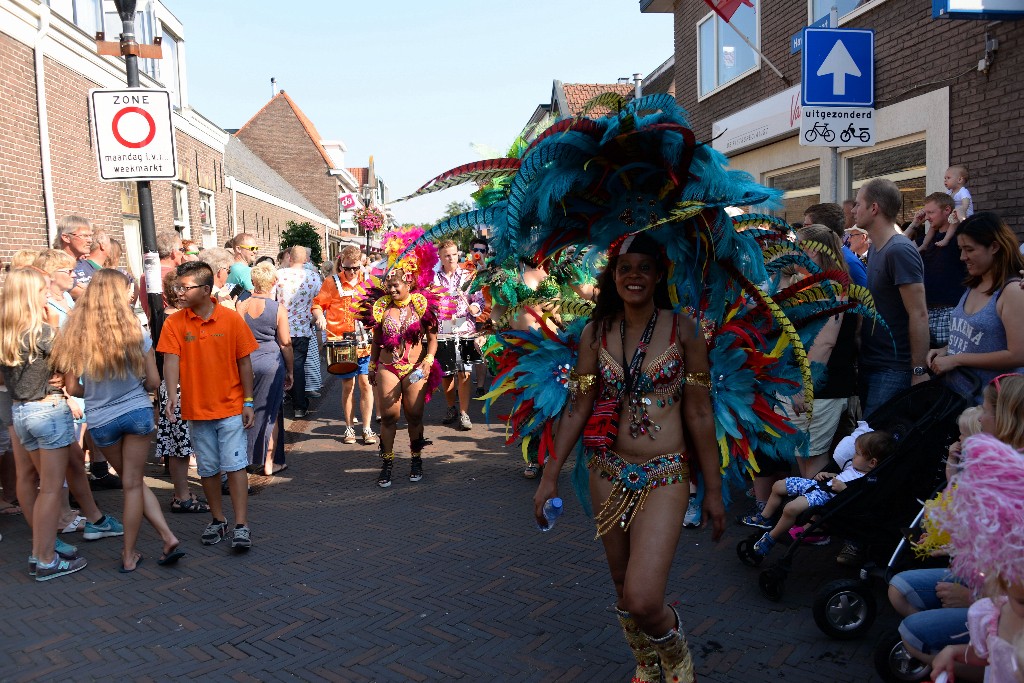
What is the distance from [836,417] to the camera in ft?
17.4

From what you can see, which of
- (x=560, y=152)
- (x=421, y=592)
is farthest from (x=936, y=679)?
(x=421, y=592)

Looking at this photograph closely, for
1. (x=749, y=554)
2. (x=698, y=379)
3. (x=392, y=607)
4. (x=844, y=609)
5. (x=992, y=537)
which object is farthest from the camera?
(x=749, y=554)

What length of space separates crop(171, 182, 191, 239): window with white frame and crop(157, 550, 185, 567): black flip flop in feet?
48.9

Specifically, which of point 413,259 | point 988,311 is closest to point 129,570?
point 413,259

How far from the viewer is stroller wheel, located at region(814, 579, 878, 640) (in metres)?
3.82

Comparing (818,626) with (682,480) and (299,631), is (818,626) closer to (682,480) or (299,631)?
(682,480)

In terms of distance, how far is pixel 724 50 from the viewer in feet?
49.8

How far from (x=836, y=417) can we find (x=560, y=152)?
315 centimetres

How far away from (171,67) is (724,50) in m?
12.9

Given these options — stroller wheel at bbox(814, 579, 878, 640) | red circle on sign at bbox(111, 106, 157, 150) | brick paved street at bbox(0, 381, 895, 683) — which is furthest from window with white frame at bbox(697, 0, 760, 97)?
stroller wheel at bbox(814, 579, 878, 640)

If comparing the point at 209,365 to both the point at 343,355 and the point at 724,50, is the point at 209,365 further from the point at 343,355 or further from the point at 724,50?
the point at 724,50

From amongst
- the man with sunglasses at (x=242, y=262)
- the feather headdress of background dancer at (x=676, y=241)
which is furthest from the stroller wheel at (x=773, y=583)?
the man with sunglasses at (x=242, y=262)

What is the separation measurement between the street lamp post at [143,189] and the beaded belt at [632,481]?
529 centimetres

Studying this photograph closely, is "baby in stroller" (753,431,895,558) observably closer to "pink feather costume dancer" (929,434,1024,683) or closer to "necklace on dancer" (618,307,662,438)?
"necklace on dancer" (618,307,662,438)
